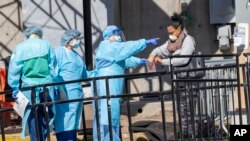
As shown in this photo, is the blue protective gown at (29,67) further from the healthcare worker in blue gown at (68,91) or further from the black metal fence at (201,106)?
the healthcare worker in blue gown at (68,91)

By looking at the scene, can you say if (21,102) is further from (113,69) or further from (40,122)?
(113,69)

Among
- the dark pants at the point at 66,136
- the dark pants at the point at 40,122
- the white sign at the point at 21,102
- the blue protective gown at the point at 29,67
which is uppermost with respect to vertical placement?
the blue protective gown at the point at 29,67

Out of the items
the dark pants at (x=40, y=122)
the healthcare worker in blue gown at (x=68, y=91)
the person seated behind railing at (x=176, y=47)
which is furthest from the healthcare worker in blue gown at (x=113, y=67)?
the dark pants at (x=40, y=122)

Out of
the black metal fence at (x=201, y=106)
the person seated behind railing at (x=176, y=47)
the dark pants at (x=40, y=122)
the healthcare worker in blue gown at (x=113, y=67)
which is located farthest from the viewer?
the person seated behind railing at (x=176, y=47)

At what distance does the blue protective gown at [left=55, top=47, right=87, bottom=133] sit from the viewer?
8844 millimetres

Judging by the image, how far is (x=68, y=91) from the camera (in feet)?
29.3

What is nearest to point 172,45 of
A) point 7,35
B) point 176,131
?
point 176,131

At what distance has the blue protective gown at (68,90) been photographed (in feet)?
29.0

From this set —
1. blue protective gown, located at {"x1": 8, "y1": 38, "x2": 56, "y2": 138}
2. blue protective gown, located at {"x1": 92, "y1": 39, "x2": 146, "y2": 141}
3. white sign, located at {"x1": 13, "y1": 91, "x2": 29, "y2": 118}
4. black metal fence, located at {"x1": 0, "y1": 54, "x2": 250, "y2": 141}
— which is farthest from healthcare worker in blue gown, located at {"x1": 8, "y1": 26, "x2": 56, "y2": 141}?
blue protective gown, located at {"x1": 92, "y1": 39, "x2": 146, "y2": 141}

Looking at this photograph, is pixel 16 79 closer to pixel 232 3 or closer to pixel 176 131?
pixel 176 131

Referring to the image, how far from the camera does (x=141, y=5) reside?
1409 centimetres

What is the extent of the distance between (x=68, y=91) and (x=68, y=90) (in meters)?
0.01

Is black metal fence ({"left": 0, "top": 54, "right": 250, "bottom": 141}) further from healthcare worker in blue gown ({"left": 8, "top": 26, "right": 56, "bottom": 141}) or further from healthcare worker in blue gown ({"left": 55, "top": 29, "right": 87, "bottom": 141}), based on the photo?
healthcare worker in blue gown ({"left": 55, "top": 29, "right": 87, "bottom": 141})

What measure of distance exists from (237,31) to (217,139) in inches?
108
